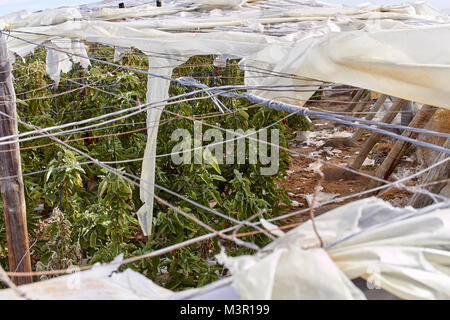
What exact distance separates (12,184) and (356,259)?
114 inches

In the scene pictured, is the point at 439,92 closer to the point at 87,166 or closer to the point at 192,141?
the point at 192,141

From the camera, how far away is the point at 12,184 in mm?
3791

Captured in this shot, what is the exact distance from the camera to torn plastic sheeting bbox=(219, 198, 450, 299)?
154 centimetres

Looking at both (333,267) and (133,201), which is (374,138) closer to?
(133,201)

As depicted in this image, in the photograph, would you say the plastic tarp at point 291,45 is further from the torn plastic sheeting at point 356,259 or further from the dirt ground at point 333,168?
the dirt ground at point 333,168

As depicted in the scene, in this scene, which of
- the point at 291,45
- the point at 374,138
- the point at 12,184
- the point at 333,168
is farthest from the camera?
the point at 333,168

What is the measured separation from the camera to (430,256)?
1.88 m

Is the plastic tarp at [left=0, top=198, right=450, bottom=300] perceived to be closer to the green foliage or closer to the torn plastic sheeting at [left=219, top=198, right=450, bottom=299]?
the torn plastic sheeting at [left=219, top=198, right=450, bottom=299]

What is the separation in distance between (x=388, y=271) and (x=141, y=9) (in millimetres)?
6346

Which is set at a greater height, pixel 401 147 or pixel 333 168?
Answer: pixel 401 147

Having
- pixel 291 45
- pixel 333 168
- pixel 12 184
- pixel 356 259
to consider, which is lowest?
pixel 333 168

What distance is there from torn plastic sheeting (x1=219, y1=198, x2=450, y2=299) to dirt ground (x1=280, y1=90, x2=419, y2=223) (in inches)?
170

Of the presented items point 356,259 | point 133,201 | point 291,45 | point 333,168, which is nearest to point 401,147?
point 333,168
